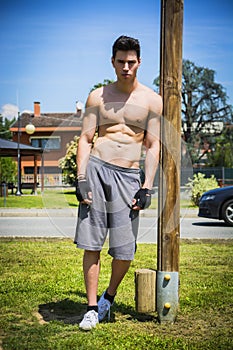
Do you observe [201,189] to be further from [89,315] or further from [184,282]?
[89,315]

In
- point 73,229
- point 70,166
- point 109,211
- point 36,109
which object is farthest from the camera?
point 36,109

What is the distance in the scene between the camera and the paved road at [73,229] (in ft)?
34.1

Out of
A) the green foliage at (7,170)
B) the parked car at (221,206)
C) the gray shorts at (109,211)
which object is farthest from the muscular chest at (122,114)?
the green foliage at (7,170)

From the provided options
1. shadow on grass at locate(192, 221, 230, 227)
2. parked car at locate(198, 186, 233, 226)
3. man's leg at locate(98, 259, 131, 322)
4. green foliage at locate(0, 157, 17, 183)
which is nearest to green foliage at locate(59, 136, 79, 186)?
green foliage at locate(0, 157, 17, 183)

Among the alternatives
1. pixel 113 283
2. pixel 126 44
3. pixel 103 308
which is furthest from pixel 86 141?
pixel 103 308

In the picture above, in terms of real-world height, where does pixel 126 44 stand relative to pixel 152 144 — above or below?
above

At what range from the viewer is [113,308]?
188 inches

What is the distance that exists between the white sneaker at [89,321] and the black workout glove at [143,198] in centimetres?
90

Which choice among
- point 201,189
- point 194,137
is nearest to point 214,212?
point 201,189

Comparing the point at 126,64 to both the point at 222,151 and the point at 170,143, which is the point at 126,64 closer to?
the point at 170,143

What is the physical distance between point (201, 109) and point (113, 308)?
1814 inches

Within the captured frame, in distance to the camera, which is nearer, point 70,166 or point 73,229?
point 73,229

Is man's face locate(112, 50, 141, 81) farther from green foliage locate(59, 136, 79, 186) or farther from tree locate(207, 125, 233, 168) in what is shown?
tree locate(207, 125, 233, 168)

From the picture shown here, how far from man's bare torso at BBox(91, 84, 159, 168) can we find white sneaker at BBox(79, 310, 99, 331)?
1.16m
